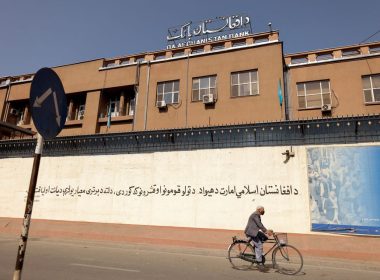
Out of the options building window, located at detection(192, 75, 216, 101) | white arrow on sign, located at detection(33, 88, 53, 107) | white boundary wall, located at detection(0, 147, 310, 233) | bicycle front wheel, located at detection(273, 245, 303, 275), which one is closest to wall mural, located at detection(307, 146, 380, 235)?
white boundary wall, located at detection(0, 147, 310, 233)

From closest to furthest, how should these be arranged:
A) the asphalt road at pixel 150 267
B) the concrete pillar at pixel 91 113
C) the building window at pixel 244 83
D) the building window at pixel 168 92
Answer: the asphalt road at pixel 150 267 → the building window at pixel 244 83 → the building window at pixel 168 92 → the concrete pillar at pixel 91 113

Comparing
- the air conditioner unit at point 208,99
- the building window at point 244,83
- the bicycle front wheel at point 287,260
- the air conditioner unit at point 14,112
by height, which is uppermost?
the air conditioner unit at point 14,112

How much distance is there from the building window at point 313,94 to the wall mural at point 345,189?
→ 6.86m

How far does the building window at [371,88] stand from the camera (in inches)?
723

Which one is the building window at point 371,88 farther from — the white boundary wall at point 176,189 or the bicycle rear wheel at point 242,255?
the bicycle rear wheel at point 242,255

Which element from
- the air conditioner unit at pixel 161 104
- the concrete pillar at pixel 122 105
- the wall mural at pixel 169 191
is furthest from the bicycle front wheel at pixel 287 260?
the concrete pillar at pixel 122 105

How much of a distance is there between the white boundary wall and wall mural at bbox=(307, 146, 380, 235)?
476 millimetres

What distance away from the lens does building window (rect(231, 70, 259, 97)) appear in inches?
752

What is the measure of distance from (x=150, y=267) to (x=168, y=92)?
47.3 ft

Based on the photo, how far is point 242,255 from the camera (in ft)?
29.0

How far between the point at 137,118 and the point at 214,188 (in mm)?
9032

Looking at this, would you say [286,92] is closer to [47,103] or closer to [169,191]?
[169,191]

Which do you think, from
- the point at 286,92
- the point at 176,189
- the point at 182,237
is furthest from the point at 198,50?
the point at 182,237

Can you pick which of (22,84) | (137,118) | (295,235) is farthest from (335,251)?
(22,84)
